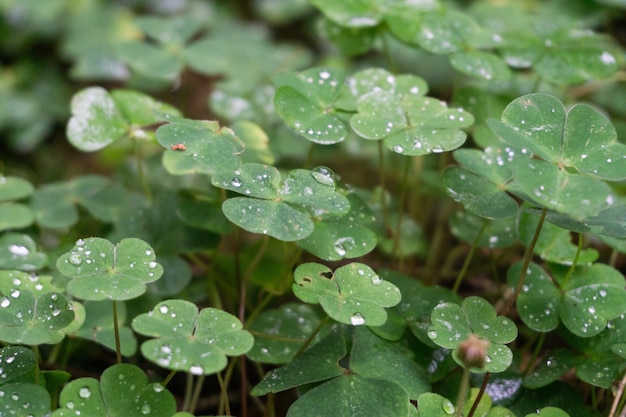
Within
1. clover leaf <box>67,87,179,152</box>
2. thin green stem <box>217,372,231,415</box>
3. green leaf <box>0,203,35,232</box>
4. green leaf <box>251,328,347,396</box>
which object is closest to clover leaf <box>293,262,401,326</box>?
green leaf <box>251,328,347,396</box>

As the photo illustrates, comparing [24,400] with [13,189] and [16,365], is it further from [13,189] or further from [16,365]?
[13,189]

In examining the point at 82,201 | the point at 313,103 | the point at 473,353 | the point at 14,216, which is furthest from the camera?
the point at 82,201

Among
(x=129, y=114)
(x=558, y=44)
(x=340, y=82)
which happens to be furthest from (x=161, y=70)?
(x=558, y=44)

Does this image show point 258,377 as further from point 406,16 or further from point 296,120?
point 406,16

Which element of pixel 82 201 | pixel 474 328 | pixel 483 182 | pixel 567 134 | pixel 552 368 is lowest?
pixel 82 201

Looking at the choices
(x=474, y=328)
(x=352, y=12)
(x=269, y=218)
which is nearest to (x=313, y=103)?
(x=269, y=218)

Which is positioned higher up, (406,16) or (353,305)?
(406,16)

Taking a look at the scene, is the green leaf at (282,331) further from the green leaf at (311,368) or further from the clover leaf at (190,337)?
the clover leaf at (190,337)

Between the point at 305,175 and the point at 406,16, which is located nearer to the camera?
the point at 305,175

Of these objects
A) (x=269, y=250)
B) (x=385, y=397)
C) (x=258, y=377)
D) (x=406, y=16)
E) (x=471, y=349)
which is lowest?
(x=258, y=377)
